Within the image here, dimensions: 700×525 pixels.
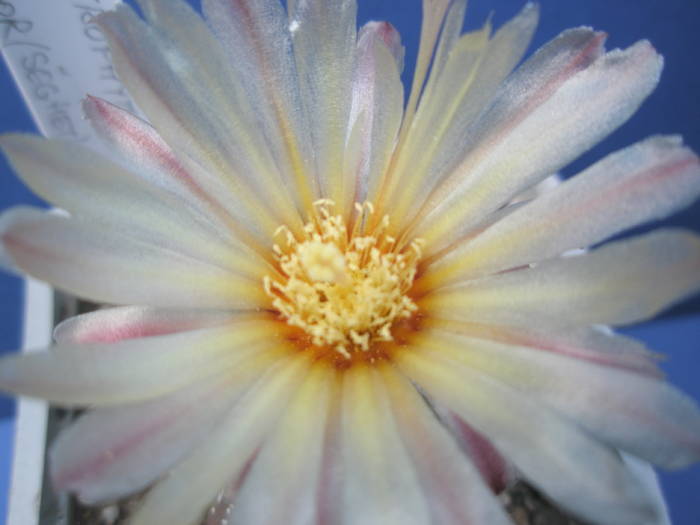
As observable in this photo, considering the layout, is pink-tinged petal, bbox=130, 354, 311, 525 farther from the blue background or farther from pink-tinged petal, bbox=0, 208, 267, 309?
the blue background

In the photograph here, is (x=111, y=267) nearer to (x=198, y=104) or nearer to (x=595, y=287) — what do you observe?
(x=198, y=104)

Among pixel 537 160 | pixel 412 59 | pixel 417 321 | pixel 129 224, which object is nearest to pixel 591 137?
pixel 537 160

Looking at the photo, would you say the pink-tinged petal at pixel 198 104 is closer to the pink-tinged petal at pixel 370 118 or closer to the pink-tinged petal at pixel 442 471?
the pink-tinged petal at pixel 370 118

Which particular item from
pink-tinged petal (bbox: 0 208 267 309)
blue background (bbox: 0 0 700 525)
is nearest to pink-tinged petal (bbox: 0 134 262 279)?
pink-tinged petal (bbox: 0 208 267 309)

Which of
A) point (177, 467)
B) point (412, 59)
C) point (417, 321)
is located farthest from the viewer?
point (412, 59)

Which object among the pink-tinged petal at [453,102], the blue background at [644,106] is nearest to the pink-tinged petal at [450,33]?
the pink-tinged petal at [453,102]

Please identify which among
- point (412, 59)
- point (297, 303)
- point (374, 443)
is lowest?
point (374, 443)

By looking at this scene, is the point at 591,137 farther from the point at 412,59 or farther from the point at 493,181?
the point at 412,59
